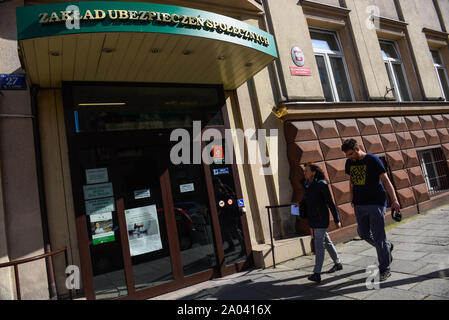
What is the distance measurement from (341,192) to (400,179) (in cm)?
255

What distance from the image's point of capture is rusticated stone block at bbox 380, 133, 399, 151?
314 inches

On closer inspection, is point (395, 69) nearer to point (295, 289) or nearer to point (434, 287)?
point (434, 287)

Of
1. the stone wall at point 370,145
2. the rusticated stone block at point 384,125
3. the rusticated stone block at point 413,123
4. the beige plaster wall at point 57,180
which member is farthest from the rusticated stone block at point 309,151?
the beige plaster wall at point 57,180

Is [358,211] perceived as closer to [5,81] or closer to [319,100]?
[319,100]

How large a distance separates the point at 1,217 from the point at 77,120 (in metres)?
1.76

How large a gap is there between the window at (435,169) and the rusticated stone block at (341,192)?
451 centimetres

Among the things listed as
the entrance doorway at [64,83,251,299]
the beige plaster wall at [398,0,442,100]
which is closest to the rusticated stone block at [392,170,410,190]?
the beige plaster wall at [398,0,442,100]

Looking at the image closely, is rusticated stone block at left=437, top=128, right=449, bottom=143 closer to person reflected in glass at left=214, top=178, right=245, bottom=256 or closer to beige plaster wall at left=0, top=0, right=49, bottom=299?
person reflected in glass at left=214, top=178, right=245, bottom=256

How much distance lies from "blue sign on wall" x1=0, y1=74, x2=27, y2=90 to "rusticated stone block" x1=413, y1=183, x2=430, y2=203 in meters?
9.56

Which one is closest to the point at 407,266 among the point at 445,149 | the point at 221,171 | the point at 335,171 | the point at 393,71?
the point at 335,171

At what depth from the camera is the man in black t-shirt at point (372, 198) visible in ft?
12.8

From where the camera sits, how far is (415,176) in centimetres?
826

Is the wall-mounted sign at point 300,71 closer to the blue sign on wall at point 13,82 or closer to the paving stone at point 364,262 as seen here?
the paving stone at point 364,262

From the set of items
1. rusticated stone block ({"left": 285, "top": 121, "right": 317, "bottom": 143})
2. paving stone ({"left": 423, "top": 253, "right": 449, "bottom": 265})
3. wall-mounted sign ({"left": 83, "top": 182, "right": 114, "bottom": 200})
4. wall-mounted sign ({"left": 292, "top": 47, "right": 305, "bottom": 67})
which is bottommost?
paving stone ({"left": 423, "top": 253, "right": 449, "bottom": 265})
